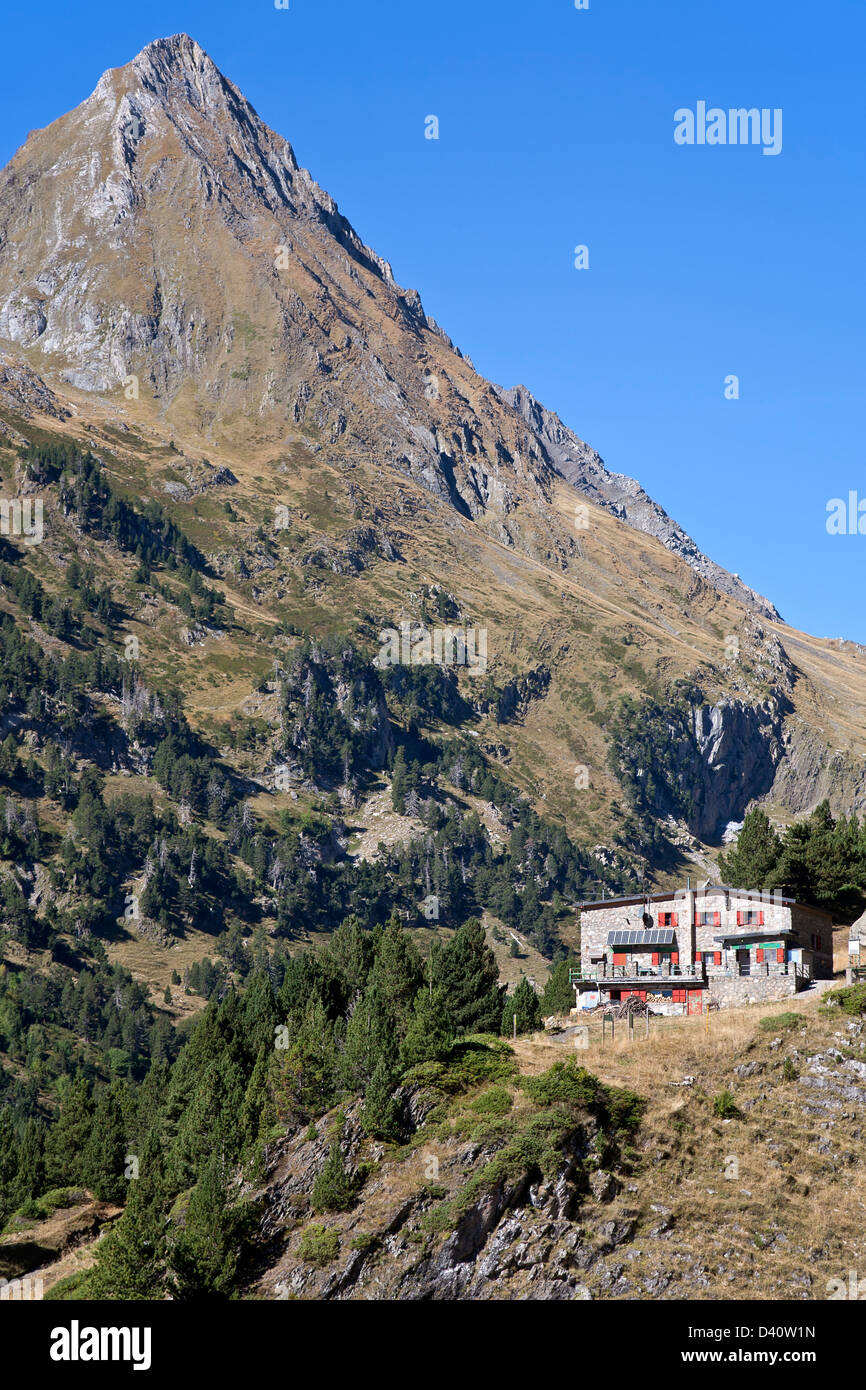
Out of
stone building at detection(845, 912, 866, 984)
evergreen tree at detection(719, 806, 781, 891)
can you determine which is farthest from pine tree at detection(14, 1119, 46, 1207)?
stone building at detection(845, 912, 866, 984)

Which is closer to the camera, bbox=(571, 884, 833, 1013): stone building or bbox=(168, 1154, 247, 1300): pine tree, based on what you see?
bbox=(168, 1154, 247, 1300): pine tree

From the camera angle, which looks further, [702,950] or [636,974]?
[636,974]

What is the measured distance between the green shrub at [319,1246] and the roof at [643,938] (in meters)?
32.3

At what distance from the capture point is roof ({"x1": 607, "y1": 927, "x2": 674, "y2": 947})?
3511 inches

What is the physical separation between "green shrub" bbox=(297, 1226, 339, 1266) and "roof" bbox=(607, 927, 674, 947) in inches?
1273

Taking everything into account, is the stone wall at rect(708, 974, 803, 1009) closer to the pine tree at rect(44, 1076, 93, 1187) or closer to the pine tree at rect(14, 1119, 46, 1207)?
the pine tree at rect(44, 1076, 93, 1187)

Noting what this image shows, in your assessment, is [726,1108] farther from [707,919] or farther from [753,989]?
[707,919]

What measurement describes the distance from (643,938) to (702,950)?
13.8ft

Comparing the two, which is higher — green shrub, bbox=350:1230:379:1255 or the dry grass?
the dry grass

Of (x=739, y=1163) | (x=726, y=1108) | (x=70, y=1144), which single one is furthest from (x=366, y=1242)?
(x=70, y=1144)

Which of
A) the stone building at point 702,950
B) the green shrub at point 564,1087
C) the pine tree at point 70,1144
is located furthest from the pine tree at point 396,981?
the pine tree at point 70,1144

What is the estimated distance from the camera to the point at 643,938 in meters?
90.0

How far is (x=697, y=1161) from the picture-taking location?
65.0 m

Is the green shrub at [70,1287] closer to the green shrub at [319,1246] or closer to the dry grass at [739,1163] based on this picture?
Result: the green shrub at [319,1246]
